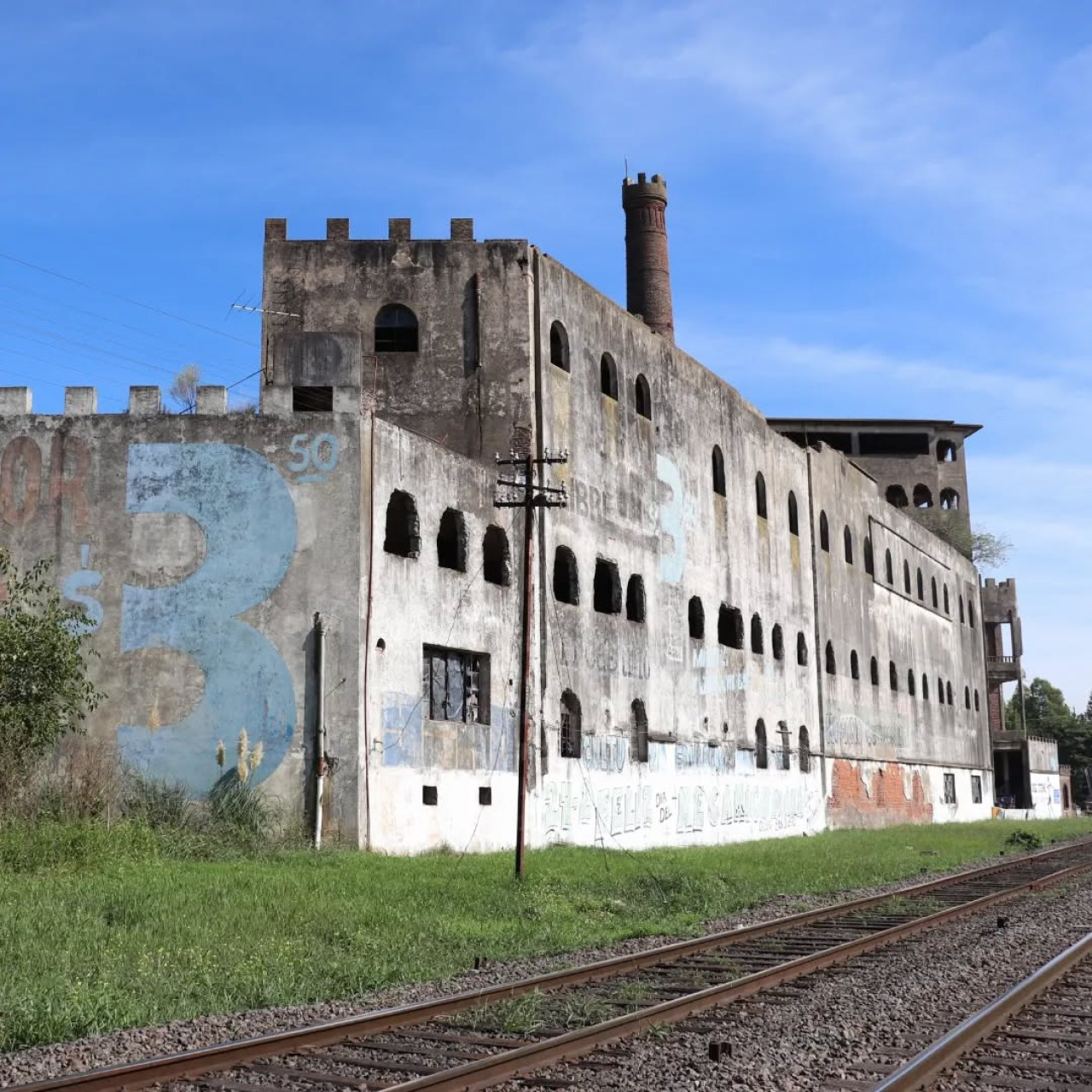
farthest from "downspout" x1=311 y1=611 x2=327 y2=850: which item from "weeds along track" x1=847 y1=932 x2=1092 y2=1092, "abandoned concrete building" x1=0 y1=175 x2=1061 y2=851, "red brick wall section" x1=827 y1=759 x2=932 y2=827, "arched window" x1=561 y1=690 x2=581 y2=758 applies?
"red brick wall section" x1=827 y1=759 x2=932 y2=827

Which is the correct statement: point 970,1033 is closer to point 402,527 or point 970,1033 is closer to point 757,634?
point 402,527

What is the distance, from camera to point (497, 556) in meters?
25.1

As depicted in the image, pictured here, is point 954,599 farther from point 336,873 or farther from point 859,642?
point 336,873

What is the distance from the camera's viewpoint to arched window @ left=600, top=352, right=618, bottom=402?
97.0 ft

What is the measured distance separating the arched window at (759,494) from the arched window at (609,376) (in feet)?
26.5

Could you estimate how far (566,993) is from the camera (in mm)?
10359

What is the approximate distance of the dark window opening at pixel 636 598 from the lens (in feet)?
97.1

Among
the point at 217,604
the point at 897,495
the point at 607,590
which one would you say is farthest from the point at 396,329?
the point at 897,495

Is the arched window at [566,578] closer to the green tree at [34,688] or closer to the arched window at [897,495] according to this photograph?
the green tree at [34,688]

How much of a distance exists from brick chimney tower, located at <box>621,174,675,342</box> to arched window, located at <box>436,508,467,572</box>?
15.3 m

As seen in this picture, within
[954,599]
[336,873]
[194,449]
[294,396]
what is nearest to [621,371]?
[294,396]

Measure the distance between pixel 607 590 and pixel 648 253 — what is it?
46.0ft

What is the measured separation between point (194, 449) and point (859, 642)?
2711 centimetres

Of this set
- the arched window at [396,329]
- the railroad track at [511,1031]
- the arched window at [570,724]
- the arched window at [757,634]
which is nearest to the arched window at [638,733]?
the arched window at [570,724]
